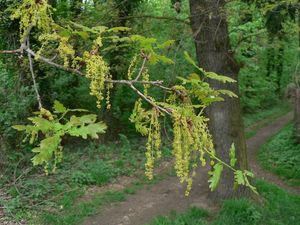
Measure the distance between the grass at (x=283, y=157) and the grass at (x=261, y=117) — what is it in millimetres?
2163

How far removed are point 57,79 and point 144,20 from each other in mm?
4015

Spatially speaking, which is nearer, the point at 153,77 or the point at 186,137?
the point at 186,137

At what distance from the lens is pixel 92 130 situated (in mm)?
1737

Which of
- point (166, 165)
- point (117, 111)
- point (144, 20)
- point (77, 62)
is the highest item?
point (144, 20)

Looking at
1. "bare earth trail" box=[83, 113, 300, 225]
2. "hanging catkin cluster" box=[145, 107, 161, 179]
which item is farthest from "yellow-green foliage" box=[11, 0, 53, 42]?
"bare earth trail" box=[83, 113, 300, 225]

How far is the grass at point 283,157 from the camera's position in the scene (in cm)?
1321

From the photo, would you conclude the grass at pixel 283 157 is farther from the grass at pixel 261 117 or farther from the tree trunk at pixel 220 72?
the tree trunk at pixel 220 72

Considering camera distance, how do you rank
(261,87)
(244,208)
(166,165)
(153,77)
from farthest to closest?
(261,87)
(153,77)
(166,165)
(244,208)

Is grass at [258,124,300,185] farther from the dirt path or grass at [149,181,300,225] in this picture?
grass at [149,181,300,225]

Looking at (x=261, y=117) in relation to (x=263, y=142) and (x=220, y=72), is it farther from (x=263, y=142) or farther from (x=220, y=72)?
(x=220, y=72)

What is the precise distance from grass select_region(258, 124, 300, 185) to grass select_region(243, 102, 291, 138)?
7.10 feet

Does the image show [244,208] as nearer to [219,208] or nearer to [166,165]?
[219,208]

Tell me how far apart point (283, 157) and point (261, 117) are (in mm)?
8564

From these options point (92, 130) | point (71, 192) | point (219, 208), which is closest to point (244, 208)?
point (219, 208)
